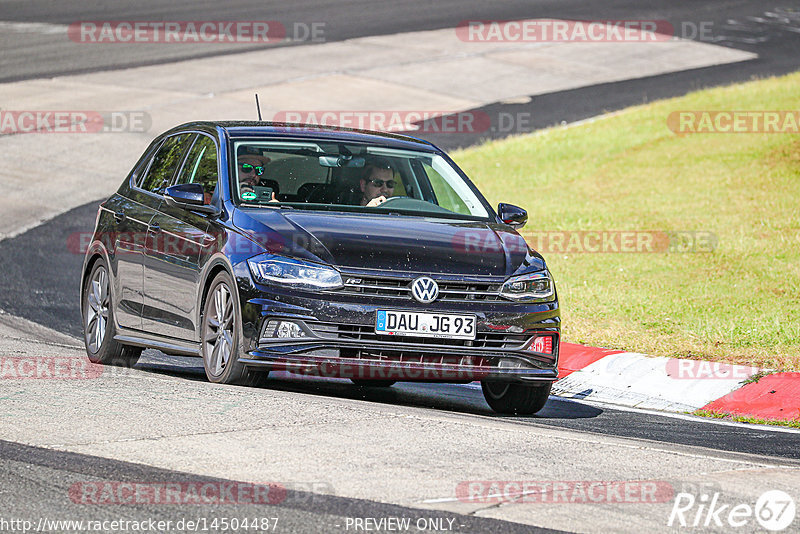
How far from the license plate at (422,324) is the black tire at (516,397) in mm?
887

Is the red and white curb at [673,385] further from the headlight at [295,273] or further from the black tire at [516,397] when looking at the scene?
the headlight at [295,273]

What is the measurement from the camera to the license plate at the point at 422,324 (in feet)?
25.3

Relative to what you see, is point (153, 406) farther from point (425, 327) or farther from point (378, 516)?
point (378, 516)

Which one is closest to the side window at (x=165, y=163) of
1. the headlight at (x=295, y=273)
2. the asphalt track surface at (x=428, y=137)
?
the asphalt track surface at (x=428, y=137)

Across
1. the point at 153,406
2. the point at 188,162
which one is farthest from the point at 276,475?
the point at 188,162

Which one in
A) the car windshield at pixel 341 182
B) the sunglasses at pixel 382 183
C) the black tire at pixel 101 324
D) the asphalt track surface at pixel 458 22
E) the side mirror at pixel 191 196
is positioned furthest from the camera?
the asphalt track surface at pixel 458 22

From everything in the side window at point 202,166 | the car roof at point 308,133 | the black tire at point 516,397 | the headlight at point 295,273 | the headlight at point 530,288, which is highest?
the car roof at point 308,133

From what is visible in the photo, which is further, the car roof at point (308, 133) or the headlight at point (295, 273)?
the car roof at point (308, 133)

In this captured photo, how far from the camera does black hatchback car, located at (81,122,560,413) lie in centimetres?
770

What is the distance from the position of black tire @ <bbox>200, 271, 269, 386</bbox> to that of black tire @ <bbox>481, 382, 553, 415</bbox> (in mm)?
1719

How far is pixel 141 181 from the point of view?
10023 mm

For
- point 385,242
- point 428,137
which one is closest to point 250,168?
point 385,242

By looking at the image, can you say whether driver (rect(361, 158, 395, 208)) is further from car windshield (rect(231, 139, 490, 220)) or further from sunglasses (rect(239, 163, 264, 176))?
sunglasses (rect(239, 163, 264, 176))

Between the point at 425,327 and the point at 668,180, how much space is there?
12.8 meters
